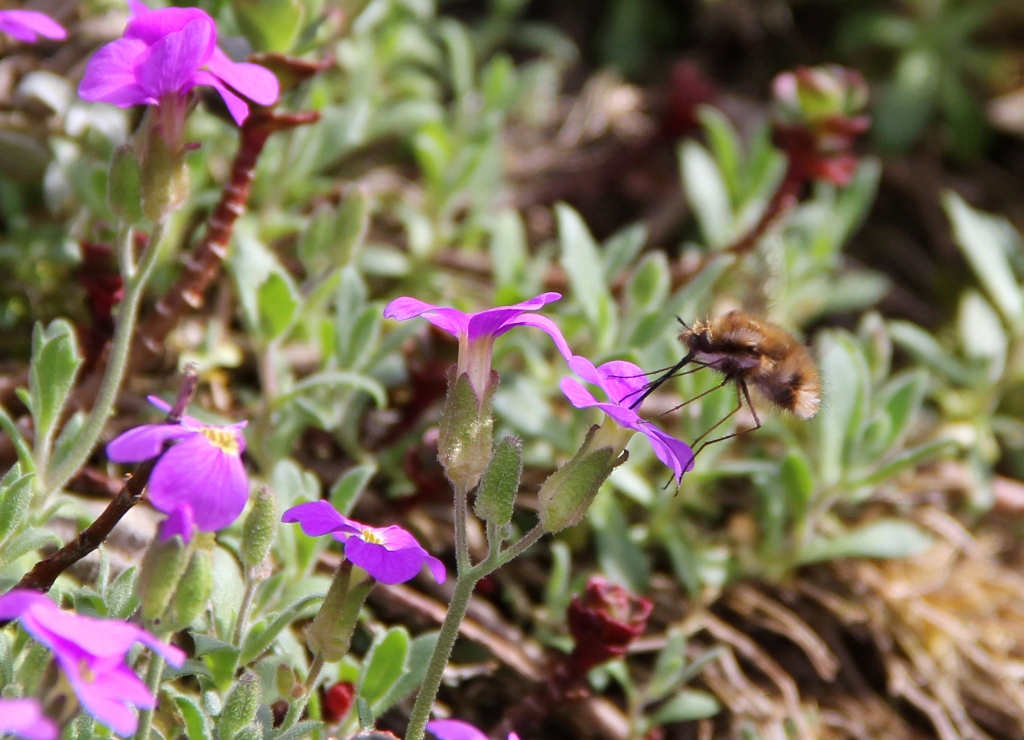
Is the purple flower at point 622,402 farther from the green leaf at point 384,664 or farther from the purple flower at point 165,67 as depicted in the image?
the purple flower at point 165,67

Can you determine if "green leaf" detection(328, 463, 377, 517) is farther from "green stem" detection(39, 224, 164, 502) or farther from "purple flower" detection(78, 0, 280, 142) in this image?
"purple flower" detection(78, 0, 280, 142)

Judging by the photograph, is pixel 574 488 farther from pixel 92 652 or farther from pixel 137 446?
pixel 92 652

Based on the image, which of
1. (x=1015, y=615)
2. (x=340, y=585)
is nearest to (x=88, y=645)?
(x=340, y=585)

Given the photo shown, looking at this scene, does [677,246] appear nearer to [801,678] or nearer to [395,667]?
[801,678]

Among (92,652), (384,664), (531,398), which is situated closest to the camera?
(92,652)

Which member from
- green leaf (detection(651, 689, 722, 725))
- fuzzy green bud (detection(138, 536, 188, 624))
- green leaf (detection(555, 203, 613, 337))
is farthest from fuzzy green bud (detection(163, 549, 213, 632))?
green leaf (detection(555, 203, 613, 337))

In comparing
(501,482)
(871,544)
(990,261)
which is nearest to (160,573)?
(501,482)

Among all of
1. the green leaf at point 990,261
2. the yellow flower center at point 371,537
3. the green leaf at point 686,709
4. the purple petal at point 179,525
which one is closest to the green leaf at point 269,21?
the yellow flower center at point 371,537
